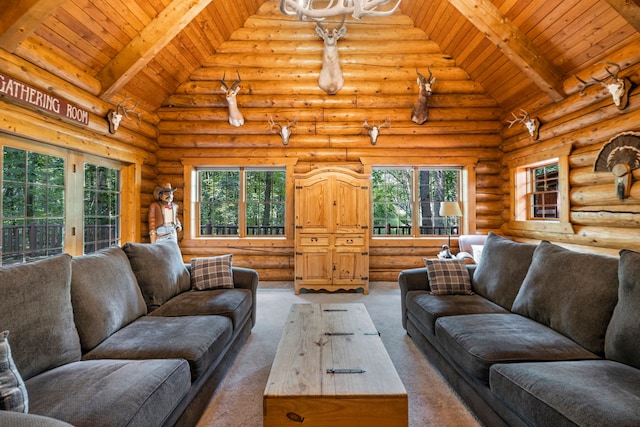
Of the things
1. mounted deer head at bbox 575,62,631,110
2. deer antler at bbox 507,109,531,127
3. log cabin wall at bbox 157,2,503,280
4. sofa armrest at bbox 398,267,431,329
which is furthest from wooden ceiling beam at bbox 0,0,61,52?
deer antler at bbox 507,109,531,127

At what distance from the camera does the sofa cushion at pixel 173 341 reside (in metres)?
1.78

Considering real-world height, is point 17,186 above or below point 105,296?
above

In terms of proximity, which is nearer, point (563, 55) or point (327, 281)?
point (563, 55)

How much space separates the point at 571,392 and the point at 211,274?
2.85m

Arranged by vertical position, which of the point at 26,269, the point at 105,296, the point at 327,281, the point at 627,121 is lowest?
the point at 327,281

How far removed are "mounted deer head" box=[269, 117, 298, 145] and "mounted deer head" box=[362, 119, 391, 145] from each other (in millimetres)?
1248

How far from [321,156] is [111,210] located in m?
3.44

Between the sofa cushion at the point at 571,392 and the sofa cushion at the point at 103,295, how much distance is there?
2353 mm

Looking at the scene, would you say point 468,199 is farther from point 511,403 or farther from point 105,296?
point 105,296

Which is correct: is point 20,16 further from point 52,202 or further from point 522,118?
point 522,118

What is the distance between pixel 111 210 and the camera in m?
4.64

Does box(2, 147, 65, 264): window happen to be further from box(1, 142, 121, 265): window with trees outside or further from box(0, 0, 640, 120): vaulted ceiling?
box(0, 0, 640, 120): vaulted ceiling

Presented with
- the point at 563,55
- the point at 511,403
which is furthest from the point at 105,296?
the point at 563,55

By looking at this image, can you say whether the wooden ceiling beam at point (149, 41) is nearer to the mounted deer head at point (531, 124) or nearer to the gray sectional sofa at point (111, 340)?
the gray sectional sofa at point (111, 340)
